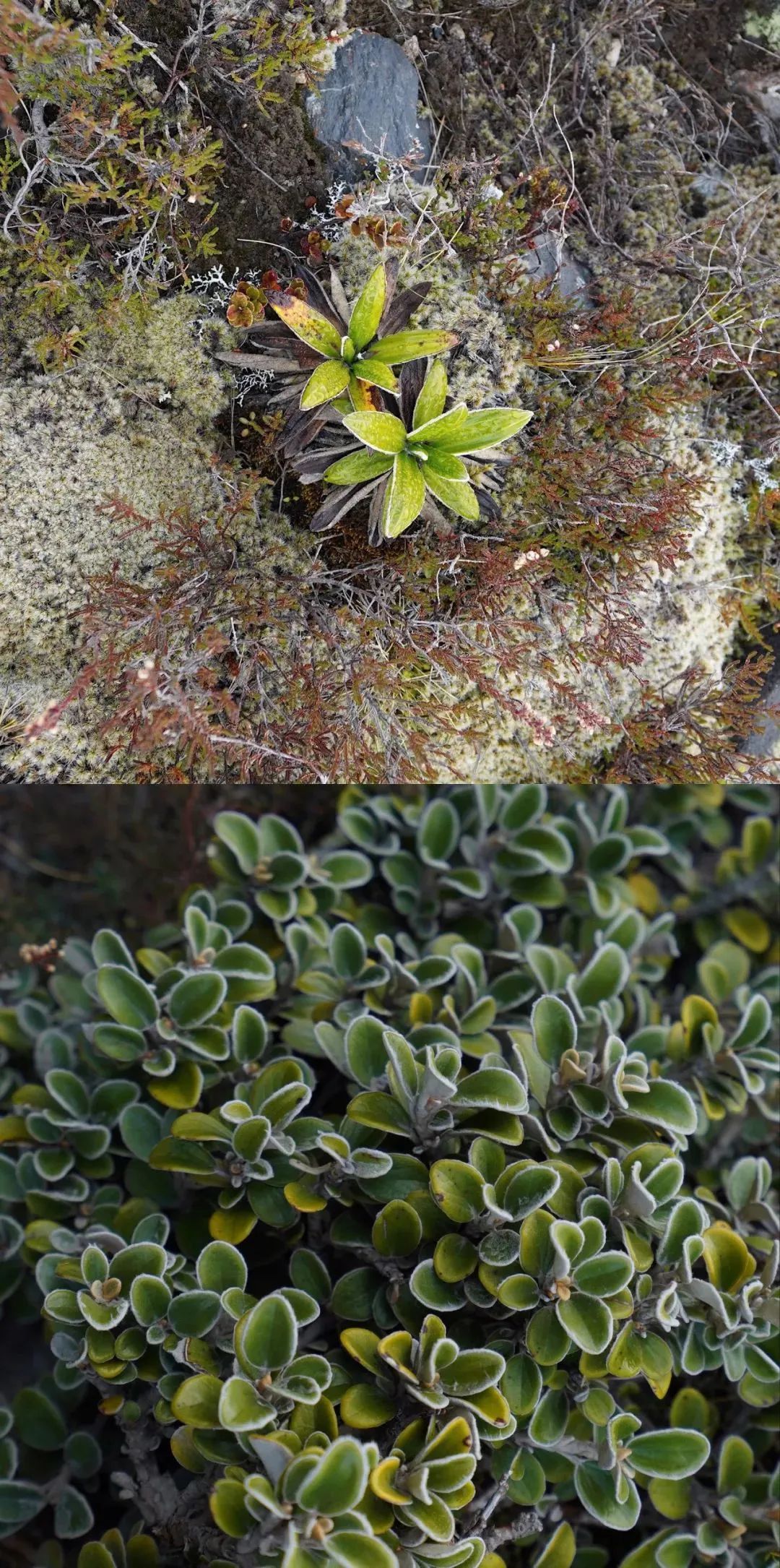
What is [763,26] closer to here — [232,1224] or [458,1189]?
[458,1189]

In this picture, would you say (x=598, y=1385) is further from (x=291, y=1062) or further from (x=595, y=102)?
(x=595, y=102)

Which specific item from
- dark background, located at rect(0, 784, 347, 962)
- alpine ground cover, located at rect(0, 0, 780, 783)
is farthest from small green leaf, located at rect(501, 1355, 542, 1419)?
alpine ground cover, located at rect(0, 0, 780, 783)

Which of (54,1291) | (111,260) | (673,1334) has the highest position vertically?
(111,260)

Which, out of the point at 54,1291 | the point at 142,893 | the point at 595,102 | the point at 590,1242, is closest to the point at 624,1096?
the point at 590,1242

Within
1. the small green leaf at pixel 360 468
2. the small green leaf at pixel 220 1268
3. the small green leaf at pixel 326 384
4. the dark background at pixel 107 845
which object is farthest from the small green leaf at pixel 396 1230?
the small green leaf at pixel 326 384

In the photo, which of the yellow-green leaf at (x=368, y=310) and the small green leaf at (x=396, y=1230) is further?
the yellow-green leaf at (x=368, y=310)

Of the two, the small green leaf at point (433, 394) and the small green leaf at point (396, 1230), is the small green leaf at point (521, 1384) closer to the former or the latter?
the small green leaf at point (396, 1230)
